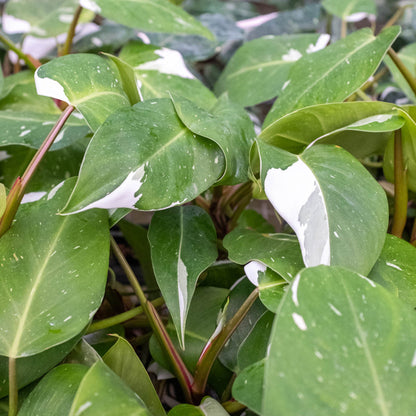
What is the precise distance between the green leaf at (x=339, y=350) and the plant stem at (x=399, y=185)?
0.76ft

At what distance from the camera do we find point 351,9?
1.00 m

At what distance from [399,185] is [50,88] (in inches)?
16.9

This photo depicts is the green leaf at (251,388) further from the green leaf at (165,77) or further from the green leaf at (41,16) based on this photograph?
the green leaf at (41,16)

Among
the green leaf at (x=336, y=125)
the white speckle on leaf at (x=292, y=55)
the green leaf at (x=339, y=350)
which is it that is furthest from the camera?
the white speckle on leaf at (x=292, y=55)

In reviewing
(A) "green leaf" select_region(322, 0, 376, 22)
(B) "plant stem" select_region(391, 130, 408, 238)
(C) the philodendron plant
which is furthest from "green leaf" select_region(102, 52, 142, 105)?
(A) "green leaf" select_region(322, 0, 376, 22)

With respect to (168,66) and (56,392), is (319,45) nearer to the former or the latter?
(168,66)

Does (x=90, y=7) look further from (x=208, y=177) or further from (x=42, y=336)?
(x=42, y=336)

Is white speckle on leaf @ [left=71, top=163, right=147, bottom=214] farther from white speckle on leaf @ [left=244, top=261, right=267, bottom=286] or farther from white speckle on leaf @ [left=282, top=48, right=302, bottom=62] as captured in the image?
white speckle on leaf @ [left=282, top=48, right=302, bottom=62]

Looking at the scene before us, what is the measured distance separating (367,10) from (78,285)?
883mm

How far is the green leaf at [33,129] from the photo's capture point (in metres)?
0.58

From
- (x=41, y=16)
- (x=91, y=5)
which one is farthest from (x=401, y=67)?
(x=41, y=16)

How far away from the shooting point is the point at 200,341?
1.80 ft

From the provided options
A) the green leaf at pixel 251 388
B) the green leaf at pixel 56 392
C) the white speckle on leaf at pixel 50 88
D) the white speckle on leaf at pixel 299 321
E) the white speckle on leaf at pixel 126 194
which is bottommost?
the green leaf at pixel 56 392

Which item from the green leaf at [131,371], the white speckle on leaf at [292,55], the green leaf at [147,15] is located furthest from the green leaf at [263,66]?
the green leaf at [131,371]
